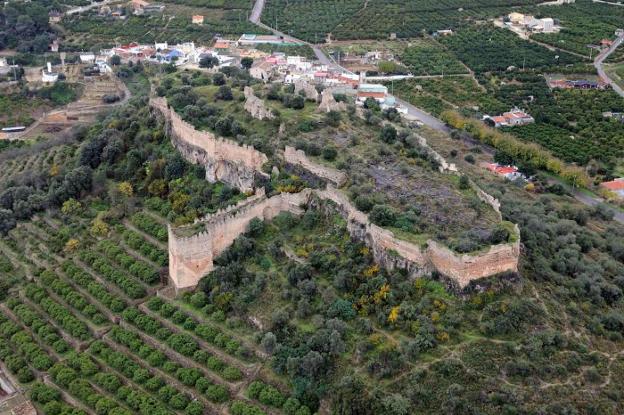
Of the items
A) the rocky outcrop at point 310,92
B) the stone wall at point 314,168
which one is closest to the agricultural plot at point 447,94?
the rocky outcrop at point 310,92

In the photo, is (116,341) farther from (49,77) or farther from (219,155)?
(49,77)

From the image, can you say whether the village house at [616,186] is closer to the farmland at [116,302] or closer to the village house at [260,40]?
the farmland at [116,302]

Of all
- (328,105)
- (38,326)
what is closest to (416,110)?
(328,105)

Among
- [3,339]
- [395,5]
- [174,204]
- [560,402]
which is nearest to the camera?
[560,402]

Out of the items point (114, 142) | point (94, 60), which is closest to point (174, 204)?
point (114, 142)

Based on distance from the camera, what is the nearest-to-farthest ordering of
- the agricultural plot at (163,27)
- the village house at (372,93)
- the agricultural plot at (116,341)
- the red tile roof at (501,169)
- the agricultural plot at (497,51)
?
the agricultural plot at (116,341) → the red tile roof at (501,169) → the village house at (372,93) → the agricultural plot at (497,51) → the agricultural plot at (163,27)

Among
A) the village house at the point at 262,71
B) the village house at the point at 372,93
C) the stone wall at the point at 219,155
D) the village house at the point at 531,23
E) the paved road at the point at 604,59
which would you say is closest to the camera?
the stone wall at the point at 219,155

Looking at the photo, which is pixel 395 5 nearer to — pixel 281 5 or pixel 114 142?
pixel 281 5
